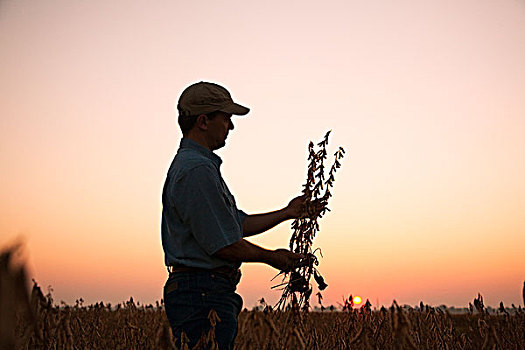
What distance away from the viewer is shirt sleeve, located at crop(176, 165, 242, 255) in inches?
102

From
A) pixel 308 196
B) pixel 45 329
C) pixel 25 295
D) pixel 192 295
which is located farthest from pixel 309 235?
pixel 25 295

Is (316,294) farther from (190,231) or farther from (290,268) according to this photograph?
(190,231)

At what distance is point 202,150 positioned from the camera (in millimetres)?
2955

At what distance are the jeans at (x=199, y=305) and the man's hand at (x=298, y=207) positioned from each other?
1.84 feet

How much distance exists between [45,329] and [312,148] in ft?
6.01

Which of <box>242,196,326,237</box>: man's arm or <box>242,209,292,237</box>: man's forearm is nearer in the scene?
<box>242,196,326,237</box>: man's arm

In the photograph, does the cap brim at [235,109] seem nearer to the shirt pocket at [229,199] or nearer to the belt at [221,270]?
the shirt pocket at [229,199]

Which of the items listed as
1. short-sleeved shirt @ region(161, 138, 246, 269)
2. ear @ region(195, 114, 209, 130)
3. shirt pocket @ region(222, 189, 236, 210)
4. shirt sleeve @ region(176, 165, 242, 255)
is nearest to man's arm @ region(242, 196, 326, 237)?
shirt pocket @ region(222, 189, 236, 210)

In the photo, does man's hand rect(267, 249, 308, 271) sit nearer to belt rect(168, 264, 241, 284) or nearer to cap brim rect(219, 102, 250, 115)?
belt rect(168, 264, 241, 284)

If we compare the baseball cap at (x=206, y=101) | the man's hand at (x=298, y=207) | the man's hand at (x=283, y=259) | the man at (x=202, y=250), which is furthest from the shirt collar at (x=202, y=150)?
the man's hand at (x=283, y=259)

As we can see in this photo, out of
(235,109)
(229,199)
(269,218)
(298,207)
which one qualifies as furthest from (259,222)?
(235,109)

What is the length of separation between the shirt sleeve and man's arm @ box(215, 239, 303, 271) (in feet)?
0.11

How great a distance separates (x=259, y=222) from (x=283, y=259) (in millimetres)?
778

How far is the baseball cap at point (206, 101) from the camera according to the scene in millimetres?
2996
